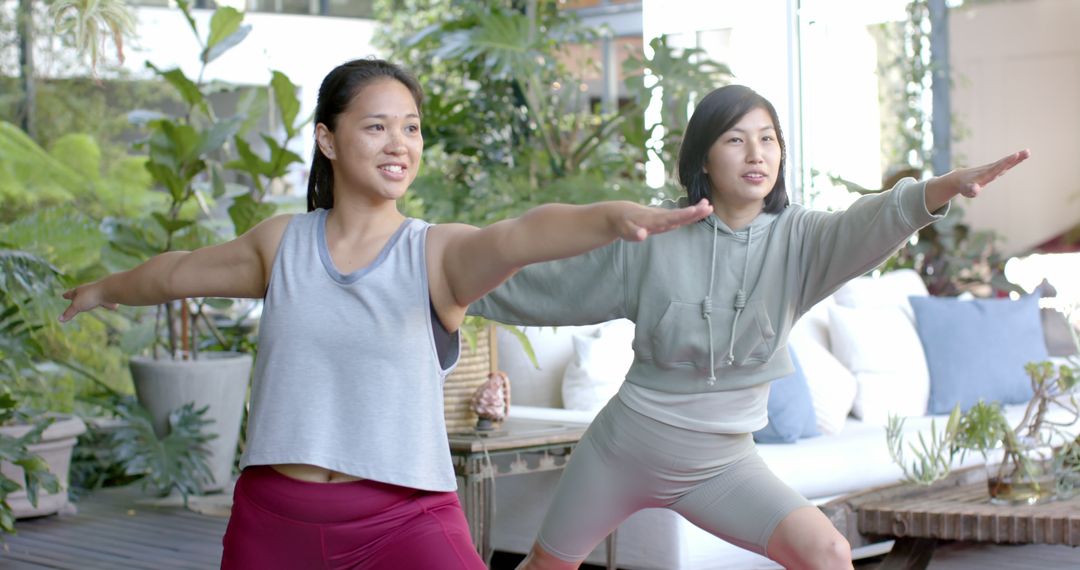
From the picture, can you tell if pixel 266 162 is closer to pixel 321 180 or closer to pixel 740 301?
pixel 740 301

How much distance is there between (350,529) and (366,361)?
0.21 meters

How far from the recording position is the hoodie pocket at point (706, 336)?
2406 mm

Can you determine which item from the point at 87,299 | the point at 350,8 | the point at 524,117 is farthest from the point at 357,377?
the point at 350,8

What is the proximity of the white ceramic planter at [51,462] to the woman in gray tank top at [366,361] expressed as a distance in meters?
3.14

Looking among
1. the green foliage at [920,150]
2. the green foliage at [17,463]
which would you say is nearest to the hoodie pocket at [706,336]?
the green foliage at [17,463]

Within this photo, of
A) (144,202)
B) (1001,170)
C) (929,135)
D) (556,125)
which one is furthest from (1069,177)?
(1001,170)

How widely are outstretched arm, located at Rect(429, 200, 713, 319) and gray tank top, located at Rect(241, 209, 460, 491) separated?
0.04 metres

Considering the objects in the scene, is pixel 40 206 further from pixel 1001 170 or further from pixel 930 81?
pixel 1001 170

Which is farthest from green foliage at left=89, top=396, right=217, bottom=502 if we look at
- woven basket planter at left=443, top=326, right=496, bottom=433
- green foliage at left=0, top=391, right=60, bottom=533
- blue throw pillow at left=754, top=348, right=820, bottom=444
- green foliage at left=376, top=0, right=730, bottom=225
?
blue throw pillow at left=754, top=348, right=820, bottom=444

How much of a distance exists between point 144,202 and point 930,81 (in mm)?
4512

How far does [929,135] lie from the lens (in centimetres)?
796

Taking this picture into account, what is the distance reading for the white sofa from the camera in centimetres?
362

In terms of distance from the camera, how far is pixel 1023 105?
9.73 metres

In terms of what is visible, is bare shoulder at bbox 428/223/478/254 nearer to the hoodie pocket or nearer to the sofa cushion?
the hoodie pocket
